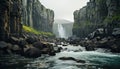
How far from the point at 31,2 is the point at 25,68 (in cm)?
16901

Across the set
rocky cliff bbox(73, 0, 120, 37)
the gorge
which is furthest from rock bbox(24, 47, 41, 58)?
rocky cliff bbox(73, 0, 120, 37)

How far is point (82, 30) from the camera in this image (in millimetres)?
180875

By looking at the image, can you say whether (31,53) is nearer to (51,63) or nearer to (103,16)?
(51,63)

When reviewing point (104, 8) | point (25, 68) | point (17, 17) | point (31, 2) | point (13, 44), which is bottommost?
point (25, 68)

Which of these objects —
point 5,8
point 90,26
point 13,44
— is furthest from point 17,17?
point 90,26

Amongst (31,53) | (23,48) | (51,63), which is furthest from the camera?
(23,48)

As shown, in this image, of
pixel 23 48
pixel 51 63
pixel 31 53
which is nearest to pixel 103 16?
pixel 23 48

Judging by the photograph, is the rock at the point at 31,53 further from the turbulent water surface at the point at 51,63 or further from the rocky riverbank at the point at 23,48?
the turbulent water surface at the point at 51,63

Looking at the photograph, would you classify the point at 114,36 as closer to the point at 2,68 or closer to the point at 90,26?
the point at 2,68

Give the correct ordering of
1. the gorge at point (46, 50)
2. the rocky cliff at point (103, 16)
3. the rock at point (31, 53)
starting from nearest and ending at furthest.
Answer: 1. the gorge at point (46, 50)
2. the rock at point (31, 53)
3. the rocky cliff at point (103, 16)

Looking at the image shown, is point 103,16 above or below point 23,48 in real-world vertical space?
above

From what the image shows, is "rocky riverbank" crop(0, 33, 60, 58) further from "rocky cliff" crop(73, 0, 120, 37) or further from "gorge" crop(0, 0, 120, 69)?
"rocky cliff" crop(73, 0, 120, 37)

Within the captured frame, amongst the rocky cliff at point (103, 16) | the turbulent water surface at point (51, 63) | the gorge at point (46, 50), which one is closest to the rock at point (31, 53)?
the gorge at point (46, 50)

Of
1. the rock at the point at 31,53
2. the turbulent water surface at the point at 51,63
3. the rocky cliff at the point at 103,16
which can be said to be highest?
the rocky cliff at the point at 103,16
